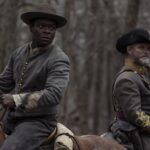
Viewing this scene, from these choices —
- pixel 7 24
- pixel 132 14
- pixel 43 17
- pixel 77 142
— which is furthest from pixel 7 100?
pixel 132 14

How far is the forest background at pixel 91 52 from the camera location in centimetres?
2266

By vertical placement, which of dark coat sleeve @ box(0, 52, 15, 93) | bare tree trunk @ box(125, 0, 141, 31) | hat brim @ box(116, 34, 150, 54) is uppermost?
hat brim @ box(116, 34, 150, 54)

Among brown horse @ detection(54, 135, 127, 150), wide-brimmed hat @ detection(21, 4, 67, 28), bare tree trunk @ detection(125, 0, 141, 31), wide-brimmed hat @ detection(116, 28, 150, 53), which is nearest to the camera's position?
wide-brimmed hat @ detection(21, 4, 67, 28)

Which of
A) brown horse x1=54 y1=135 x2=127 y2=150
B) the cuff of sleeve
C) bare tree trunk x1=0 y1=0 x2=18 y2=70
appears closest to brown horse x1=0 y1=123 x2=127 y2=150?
brown horse x1=54 y1=135 x2=127 y2=150

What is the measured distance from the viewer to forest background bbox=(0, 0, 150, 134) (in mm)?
22656

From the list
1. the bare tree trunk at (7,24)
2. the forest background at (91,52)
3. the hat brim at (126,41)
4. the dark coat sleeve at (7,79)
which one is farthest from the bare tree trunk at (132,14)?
the dark coat sleeve at (7,79)

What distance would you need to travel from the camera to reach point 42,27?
788cm

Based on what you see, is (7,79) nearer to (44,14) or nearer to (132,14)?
(44,14)

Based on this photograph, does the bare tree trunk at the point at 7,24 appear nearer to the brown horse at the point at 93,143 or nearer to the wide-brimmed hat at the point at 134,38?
the wide-brimmed hat at the point at 134,38

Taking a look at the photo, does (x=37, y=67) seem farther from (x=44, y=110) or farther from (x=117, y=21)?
(x=117, y=21)

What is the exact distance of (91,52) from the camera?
27938 mm

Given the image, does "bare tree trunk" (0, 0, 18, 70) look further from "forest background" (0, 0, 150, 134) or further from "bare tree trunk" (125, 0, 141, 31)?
"forest background" (0, 0, 150, 134)

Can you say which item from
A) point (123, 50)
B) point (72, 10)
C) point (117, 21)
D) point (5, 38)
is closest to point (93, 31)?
point (117, 21)

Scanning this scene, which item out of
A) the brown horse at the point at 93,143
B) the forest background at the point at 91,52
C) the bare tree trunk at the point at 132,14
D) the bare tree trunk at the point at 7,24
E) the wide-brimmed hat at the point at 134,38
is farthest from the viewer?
the forest background at the point at 91,52
